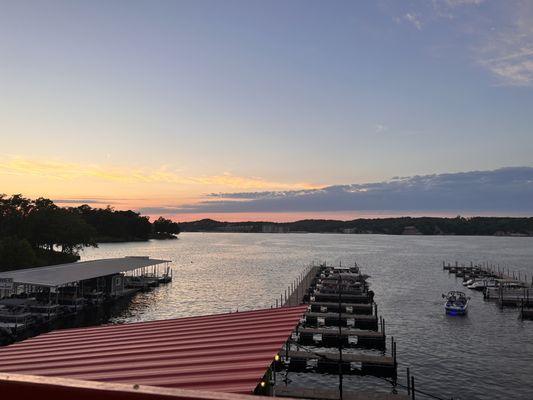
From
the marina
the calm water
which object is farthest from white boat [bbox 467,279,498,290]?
the calm water

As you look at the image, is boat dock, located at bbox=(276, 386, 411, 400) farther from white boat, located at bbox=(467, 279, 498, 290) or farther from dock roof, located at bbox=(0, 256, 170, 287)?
white boat, located at bbox=(467, 279, 498, 290)

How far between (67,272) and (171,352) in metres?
55.3

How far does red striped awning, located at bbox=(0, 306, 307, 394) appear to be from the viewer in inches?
362

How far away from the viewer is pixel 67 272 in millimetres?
60594

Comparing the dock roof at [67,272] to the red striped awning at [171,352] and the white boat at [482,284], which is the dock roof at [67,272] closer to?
the red striped awning at [171,352]

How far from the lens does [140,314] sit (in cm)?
6031

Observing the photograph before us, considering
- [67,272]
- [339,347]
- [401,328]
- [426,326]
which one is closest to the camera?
[339,347]

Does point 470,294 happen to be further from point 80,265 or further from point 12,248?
point 12,248

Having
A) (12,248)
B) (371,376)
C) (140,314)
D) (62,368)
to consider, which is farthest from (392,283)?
(62,368)

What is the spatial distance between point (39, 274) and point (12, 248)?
27616mm

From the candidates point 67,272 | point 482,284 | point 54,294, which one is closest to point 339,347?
point 67,272

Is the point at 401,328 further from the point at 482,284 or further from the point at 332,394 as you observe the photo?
the point at 482,284

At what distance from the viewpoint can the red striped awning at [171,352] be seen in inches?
362

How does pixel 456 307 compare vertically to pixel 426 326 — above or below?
above
